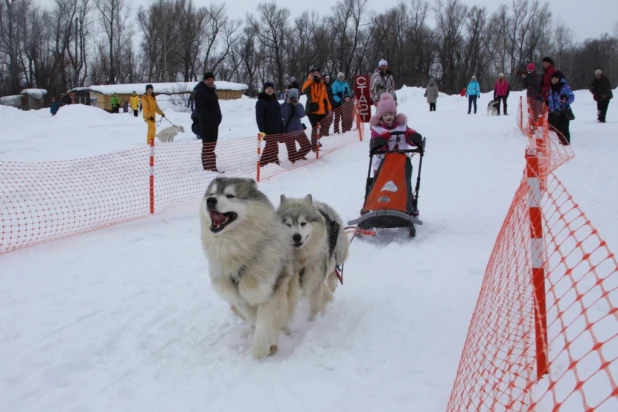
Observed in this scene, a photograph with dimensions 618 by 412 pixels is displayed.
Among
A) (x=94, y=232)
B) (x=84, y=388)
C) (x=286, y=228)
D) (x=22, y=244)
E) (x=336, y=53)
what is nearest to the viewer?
(x=84, y=388)

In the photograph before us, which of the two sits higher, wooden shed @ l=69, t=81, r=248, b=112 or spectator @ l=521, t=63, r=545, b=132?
wooden shed @ l=69, t=81, r=248, b=112

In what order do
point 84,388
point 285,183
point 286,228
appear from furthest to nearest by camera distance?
point 285,183, point 286,228, point 84,388

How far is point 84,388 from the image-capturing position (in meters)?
2.82

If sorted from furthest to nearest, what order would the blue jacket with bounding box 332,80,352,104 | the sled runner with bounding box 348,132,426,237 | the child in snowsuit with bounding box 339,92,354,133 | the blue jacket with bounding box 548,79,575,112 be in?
the child in snowsuit with bounding box 339,92,354,133, the blue jacket with bounding box 332,80,352,104, the blue jacket with bounding box 548,79,575,112, the sled runner with bounding box 348,132,426,237

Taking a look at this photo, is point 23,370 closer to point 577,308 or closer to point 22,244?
point 22,244

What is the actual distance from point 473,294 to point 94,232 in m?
4.74

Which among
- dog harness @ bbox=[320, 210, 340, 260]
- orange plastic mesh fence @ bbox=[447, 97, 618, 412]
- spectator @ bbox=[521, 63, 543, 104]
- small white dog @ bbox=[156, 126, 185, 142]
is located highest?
spectator @ bbox=[521, 63, 543, 104]

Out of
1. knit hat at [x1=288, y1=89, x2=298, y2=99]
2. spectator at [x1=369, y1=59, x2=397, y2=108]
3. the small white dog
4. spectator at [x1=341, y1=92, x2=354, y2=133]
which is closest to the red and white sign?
spectator at [x1=341, y1=92, x2=354, y2=133]

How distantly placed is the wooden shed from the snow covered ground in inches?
1032

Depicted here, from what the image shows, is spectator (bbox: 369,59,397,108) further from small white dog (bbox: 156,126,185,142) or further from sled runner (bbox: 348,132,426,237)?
sled runner (bbox: 348,132,426,237)

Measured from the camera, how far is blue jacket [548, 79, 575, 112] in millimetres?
9961

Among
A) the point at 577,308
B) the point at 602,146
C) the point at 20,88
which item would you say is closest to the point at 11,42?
the point at 20,88

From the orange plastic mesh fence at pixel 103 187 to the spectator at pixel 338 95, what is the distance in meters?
1.85

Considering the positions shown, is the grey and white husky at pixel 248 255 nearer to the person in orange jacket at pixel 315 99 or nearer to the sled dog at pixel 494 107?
the person in orange jacket at pixel 315 99
